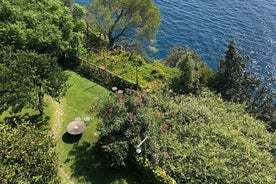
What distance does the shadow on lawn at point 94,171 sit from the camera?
24.3 metres

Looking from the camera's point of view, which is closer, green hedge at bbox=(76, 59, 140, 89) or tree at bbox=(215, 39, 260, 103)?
green hedge at bbox=(76, 59, 140, 89)

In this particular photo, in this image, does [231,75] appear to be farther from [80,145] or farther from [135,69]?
[80,145]

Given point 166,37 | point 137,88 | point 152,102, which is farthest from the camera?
point 166,37

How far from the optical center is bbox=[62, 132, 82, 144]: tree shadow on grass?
89.5ft

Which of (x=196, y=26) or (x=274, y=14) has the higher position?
(x=274, y=14)

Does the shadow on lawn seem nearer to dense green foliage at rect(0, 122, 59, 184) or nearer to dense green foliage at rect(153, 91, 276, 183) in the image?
dense green foliage at rect(153, 91, 276, 183)

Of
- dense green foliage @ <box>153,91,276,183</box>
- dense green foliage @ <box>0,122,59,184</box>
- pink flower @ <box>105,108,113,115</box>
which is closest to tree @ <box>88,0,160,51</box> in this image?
dense green foliage @ <box>153,91,276,183</box>

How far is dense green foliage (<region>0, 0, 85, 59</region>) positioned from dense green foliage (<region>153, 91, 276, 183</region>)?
1318cm

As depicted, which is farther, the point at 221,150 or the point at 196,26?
the point at 196,26

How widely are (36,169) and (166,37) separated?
5413 cm

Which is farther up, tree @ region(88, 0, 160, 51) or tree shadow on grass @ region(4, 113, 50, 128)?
tree @ region(88, 0, 160, 51)

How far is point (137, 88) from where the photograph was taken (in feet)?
111

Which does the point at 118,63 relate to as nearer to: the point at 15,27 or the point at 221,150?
the point at 15,27

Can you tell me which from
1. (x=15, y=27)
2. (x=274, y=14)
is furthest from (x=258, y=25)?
(x=15, y=27)
